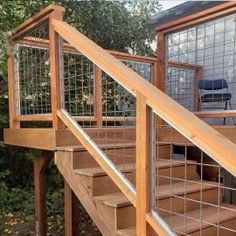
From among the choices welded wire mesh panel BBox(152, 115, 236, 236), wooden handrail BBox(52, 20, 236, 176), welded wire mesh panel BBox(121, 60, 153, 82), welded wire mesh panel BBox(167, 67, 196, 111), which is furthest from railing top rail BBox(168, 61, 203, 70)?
wooden handrail BBox(52, 20, 236, 176)

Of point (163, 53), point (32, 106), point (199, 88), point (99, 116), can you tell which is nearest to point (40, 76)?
point (32, 106)

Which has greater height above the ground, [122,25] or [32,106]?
[122,25]

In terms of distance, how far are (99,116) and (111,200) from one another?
160 centimetres

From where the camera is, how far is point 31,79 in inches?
149

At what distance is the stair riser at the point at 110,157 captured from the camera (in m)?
2.56

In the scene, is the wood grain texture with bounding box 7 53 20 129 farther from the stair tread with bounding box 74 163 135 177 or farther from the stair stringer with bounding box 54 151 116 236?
the stair tread with bounding box 74 163 135 177

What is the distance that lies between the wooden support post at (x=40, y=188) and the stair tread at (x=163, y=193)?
5.36 ft

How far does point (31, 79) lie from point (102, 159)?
1954 millimetres

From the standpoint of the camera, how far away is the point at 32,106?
3.74 metres

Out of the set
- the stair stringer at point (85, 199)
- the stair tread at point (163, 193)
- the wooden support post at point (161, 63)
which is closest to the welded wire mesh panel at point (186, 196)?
the stair tread at point (163, 193)

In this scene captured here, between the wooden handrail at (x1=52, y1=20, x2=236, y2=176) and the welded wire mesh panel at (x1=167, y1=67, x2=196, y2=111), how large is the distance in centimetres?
315

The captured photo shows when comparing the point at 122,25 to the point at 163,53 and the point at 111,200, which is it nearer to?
the point at 163,53

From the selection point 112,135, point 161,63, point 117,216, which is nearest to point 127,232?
point 117,216

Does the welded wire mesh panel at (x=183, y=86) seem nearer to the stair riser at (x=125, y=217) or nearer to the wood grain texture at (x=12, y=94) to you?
the wood grain texture at (x=12, y=94)
